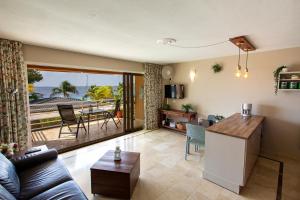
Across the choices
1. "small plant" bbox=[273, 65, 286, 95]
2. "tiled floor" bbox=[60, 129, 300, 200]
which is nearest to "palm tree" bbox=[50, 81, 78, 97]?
"tiled floor" bbox=[60, 129, 300, 200]

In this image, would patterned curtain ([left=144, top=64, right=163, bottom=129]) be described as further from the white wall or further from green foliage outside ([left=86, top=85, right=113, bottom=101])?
green foliage outside ([left=86, top=85, right=113, bottom=101])

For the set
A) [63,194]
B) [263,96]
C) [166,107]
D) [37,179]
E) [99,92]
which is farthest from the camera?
[99,92]

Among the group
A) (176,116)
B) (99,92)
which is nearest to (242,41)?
(176,116)

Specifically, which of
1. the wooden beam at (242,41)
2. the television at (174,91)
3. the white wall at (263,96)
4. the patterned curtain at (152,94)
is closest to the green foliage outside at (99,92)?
the patterned curtain at (152,94)

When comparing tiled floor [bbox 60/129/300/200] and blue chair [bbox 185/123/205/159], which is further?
blue chair [bbox 185/123/205/159]

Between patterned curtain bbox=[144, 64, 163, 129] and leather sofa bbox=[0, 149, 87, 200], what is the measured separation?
3271mm

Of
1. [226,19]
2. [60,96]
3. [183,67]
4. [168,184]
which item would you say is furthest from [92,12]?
[60,96]

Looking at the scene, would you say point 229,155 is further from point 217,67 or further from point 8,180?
point 8,180

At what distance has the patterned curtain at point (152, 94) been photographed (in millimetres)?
5254

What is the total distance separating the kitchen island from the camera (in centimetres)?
225

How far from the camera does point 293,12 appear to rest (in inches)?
66.4

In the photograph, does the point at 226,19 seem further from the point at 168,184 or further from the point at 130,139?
the point at 130,139

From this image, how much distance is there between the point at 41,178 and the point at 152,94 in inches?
154

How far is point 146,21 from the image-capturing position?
6.33 ft
